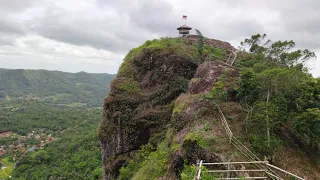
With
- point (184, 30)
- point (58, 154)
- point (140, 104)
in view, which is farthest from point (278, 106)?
point (58, 154)

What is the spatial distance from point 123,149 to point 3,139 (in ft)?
333

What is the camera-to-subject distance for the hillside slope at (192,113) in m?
12.1

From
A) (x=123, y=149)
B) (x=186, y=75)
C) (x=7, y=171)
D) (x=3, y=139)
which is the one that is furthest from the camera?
(x=3, y=139)

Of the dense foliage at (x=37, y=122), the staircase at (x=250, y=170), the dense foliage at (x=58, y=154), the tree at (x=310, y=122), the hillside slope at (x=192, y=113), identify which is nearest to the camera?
the staircase at (x=250, y=170)

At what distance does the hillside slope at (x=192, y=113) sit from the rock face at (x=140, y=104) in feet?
0.30

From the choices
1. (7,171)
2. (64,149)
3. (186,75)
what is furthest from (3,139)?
(186,75)

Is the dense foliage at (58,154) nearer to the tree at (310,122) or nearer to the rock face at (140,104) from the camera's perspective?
the rock face at (140,104)

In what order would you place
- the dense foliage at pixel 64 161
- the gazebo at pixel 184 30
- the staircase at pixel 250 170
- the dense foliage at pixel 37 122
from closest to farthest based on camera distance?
the staircase at pixel 250 170 → the gazebo at pixel 184 30 → the dense foliage at pixel 64 161 → the dense foliage at pixel 37 122

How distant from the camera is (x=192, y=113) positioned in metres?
15.1

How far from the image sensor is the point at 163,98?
22.1m

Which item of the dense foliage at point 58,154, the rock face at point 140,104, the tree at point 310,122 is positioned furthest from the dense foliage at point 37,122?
the tree at point 310,122

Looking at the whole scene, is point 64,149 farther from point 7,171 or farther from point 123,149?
point 123,149

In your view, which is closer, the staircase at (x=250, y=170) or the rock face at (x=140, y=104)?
the staircase at (x=250, y=170)

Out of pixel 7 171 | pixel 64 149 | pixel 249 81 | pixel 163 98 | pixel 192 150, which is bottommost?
pixel 7 171
